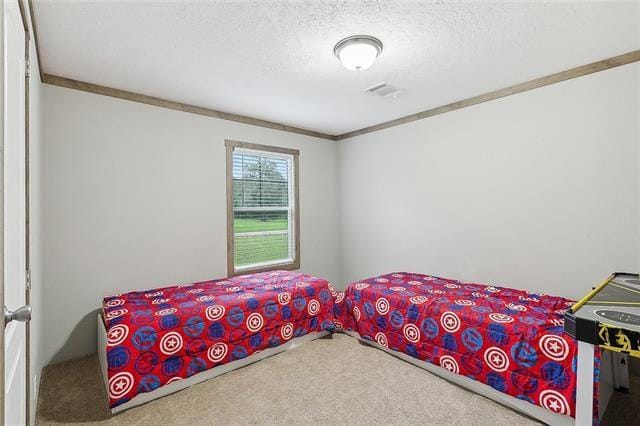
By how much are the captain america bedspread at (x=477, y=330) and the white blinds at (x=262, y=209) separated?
1.34 m

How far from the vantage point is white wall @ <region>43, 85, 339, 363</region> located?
282 centimetres

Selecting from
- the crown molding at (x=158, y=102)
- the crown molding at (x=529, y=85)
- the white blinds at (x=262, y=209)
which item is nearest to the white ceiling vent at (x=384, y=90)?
the crown molding at (x=529, y=85)

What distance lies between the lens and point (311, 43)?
229 centimetres

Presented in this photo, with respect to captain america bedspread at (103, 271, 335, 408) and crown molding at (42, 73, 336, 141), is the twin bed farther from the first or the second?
crown molding at (42, 73, 336, 141)

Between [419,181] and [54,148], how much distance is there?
12.1 ft

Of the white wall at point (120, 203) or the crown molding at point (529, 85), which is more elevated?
the crown molding at point (529, 85)

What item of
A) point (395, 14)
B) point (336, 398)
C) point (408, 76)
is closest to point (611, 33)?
point (408, 76)

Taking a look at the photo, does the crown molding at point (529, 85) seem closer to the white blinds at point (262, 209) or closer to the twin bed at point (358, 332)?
the white blinds at point (262, 209)

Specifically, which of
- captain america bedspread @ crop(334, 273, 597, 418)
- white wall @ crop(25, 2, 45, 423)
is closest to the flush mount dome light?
white wall @ crop(25, 2, 45, 423)

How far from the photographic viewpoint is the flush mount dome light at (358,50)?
2.22 meters

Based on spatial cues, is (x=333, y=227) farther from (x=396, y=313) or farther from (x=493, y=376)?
(x=493, y=376)

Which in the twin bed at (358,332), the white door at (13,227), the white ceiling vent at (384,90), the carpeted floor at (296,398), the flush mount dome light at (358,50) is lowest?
the carpeted floor at (296,398)

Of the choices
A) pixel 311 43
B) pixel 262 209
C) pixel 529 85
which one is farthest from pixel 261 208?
pixel 529 85

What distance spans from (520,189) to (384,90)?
1610mm
